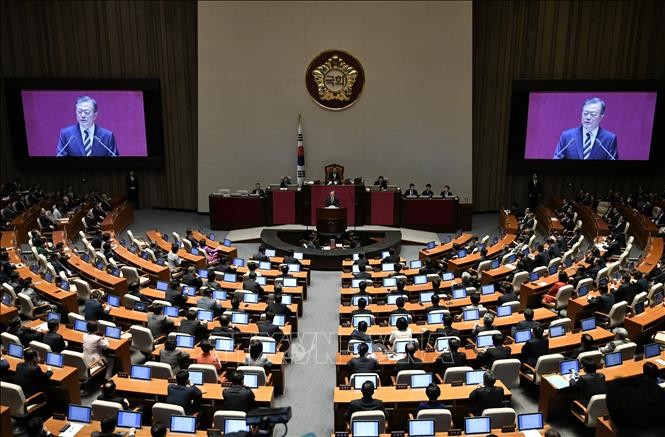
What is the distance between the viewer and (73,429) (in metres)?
6.70

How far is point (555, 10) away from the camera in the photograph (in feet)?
68.3

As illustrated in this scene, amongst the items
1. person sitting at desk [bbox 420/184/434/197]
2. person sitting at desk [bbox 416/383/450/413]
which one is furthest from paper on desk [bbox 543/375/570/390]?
person sitting at desk [bbox 420/184/434/197]

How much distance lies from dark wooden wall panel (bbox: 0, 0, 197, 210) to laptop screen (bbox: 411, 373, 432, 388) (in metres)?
16.7

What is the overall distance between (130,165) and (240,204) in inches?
206

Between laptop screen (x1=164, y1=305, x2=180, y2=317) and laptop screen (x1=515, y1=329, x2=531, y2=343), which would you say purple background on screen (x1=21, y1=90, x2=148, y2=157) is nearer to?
laptop screen (x1=164, y1=305, x2=180, y2=317)

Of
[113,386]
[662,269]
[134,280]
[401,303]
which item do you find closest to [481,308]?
[401,303]

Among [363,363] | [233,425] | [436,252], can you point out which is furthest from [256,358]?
[436,252]

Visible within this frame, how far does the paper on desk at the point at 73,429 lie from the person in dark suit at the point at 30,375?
1.34 m

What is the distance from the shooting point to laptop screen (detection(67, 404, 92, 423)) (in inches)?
269

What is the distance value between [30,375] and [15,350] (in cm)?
111

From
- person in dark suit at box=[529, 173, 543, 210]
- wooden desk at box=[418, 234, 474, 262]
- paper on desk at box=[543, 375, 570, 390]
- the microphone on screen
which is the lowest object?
wooden desk at box=[418, 234, 474, 262]

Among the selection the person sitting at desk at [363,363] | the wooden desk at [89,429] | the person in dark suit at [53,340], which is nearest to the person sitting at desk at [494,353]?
the person sitting at desk at [363,363]

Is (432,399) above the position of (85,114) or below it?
below

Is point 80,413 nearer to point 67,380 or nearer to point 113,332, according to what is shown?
point 67,380
